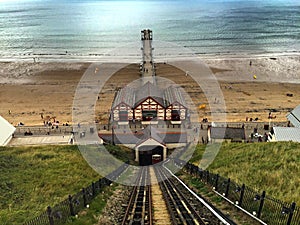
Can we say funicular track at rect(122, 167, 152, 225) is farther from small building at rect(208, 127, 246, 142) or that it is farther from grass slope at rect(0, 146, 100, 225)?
small building at rect(208, 127, 246, 142)

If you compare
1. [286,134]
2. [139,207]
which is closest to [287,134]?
[286,134]

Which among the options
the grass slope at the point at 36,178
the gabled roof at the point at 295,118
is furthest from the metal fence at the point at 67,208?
the gabled roof at the point at 295,118

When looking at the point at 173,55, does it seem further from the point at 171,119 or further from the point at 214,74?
the point at 171,119

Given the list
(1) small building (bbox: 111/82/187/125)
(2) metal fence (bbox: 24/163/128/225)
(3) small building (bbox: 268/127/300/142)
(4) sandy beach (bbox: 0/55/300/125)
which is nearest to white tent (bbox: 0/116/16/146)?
(4) sandy beach (bbox: 0/55/300/125)

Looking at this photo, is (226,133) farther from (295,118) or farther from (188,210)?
(188,210)

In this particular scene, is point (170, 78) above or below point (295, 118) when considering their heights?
above
